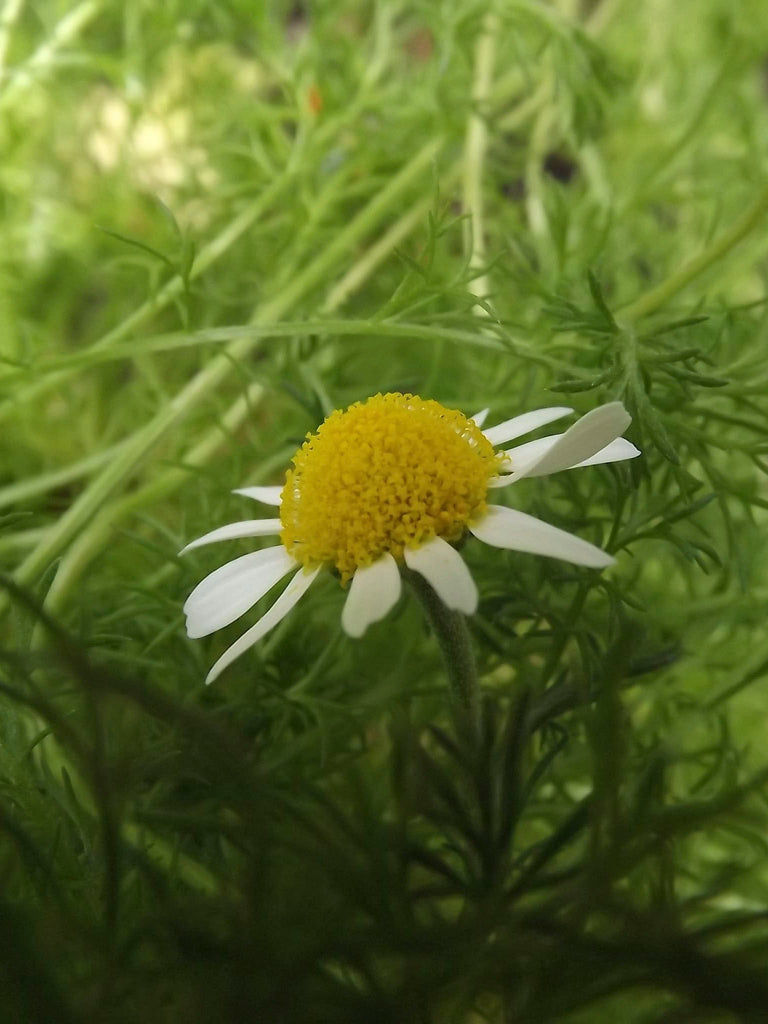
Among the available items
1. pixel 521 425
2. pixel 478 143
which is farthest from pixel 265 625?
pixel 478 143

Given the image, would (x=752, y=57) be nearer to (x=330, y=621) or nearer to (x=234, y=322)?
(x=234, y=322)

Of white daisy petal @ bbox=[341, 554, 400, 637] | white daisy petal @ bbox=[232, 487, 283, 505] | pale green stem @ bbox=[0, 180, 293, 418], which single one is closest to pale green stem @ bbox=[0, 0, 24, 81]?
pale green stem @ bbox=[0, 180, 293, 418]

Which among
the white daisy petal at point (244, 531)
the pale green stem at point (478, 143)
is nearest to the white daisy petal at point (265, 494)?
the white daisy petal at point (244, 531)

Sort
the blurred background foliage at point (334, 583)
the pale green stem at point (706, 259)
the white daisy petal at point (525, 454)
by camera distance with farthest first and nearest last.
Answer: the pale green stem at point (706, 259), the white daisy petal at point (525, 454), the blurred background foliage at point (334, 583)

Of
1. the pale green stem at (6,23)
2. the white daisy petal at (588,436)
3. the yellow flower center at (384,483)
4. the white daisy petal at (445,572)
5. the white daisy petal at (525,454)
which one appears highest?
the pale green stem at (6,23)

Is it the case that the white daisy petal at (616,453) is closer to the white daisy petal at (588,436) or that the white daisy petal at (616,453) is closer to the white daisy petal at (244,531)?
the white daisy petal at (588,436)

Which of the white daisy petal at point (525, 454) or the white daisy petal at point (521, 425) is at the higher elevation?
the white daisy petal at point (521, 425)
